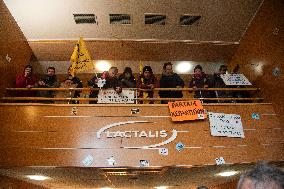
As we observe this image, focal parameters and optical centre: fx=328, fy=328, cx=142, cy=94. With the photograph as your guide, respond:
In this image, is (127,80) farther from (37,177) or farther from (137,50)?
(37,177)

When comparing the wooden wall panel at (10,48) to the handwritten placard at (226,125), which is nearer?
the handwritten placard at (226,125)

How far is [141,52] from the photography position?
10031 millimetres

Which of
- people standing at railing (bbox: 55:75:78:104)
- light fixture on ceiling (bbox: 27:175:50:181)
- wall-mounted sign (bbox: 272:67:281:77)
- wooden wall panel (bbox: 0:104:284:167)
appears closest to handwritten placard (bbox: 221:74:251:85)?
wall-mounted sign (bbox: 272:67:281:77)

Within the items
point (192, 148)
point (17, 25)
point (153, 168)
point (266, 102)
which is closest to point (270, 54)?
point (266, 102)

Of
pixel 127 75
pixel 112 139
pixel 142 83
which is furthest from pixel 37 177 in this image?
pixel 142 83

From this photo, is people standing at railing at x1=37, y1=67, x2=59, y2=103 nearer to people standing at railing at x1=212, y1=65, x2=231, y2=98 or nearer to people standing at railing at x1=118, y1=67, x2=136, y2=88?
people standing at railing at x1=118, y1=67, x2=136, y2=88

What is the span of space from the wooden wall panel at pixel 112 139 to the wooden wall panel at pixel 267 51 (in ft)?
1.99

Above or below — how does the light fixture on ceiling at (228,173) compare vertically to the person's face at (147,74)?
below

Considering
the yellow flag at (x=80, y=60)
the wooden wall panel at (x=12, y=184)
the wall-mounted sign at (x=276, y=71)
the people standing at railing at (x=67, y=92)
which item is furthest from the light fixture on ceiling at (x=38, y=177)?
the wall-mounted sign at (x=276, y=71)

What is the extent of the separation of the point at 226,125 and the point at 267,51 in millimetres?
2186

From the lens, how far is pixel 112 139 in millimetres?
6582

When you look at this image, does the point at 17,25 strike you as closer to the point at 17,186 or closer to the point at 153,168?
the point at 17,186

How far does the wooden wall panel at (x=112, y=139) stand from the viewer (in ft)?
20.9

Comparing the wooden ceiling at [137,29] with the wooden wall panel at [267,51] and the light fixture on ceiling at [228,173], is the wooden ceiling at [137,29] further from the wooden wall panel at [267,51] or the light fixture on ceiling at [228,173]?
the light fixture on ceiling at [228,173]
